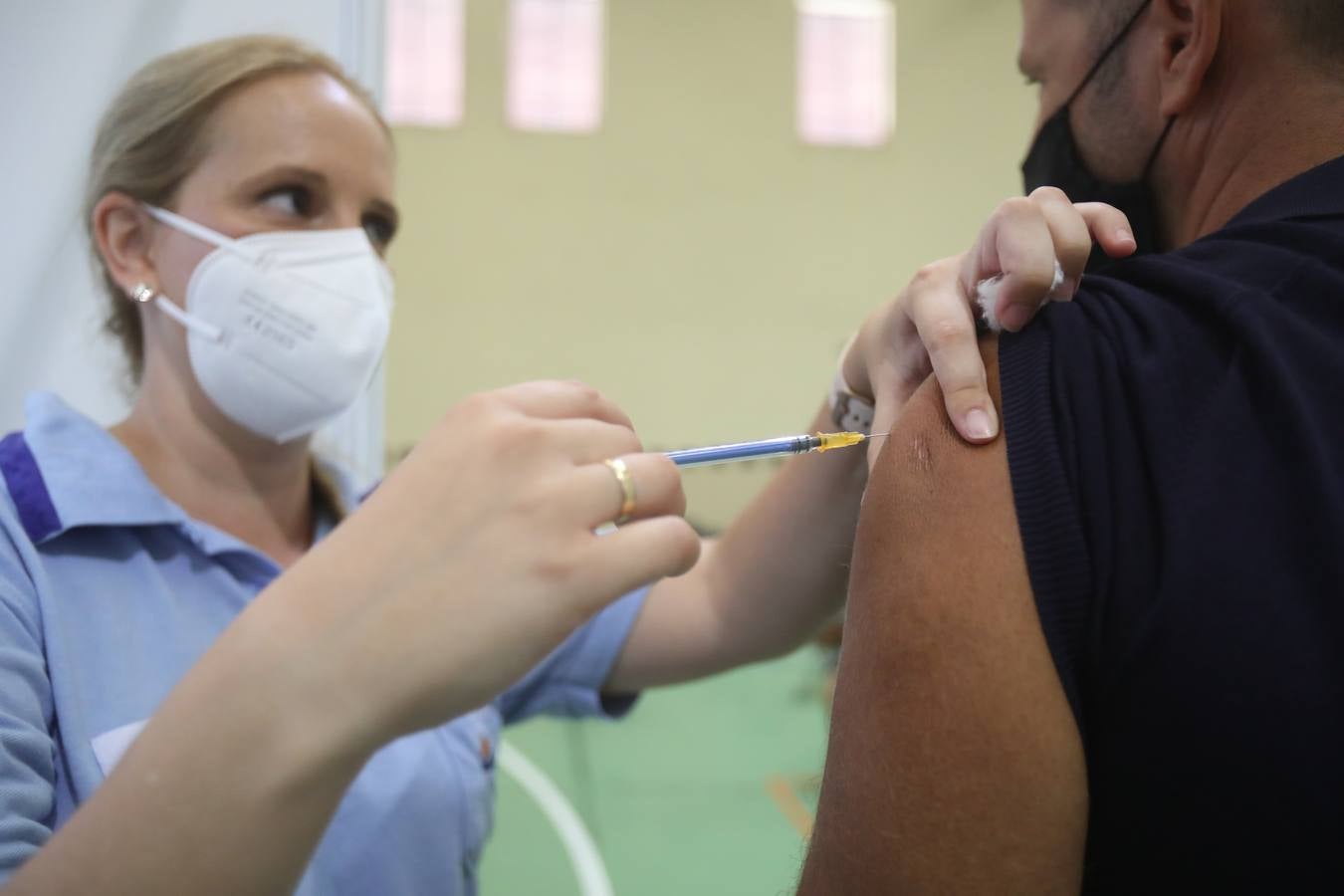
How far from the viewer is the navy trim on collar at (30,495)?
901 mm

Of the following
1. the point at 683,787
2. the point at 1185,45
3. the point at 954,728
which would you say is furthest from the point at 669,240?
the point at 954,728

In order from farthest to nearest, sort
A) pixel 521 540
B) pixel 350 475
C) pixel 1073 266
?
pixel 350 475 → pixel 1073 266 → pixel 521 540

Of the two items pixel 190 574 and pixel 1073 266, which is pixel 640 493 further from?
pixel 190 574

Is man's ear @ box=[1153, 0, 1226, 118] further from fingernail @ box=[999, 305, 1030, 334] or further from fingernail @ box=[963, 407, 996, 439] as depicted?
fingernail @ box=[963, 407, 996, 439]

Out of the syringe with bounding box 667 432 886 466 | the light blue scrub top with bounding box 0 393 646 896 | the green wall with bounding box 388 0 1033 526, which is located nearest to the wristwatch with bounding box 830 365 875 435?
the syringe with bounding box 667 432 886 466

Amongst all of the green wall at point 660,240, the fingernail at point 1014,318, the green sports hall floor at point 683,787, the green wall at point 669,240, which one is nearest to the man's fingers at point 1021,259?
the fingernail at point 1014,318

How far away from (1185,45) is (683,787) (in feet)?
9.66

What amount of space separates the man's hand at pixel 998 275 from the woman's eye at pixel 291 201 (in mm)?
848

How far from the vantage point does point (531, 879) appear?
2.75m

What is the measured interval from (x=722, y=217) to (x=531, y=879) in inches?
131

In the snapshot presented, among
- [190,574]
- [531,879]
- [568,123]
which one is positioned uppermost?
[568,123]

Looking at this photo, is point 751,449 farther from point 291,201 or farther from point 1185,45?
point 291,201

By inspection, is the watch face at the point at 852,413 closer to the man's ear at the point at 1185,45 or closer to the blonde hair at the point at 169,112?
the man's ear at the point at 1185,45

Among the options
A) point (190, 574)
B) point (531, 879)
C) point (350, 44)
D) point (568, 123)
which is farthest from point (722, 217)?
point (190, 574)
